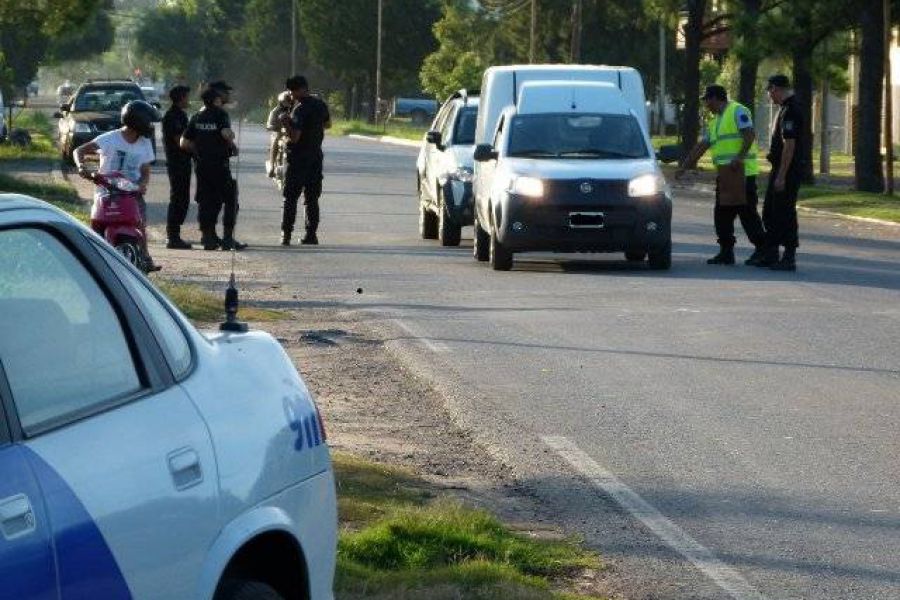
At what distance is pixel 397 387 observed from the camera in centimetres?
1198

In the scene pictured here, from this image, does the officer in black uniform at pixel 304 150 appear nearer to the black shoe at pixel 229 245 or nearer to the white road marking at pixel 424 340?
the black shoe at pixel 229 245

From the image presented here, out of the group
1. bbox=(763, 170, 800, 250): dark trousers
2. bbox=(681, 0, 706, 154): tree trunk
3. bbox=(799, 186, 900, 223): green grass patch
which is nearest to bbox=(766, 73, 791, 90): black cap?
bbox=(763, 170, 800, 250): dark trousers

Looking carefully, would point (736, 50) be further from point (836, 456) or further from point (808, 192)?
point (836, 456)

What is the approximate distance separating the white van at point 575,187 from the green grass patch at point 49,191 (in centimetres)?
884

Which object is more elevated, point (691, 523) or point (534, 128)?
point (534, 128)

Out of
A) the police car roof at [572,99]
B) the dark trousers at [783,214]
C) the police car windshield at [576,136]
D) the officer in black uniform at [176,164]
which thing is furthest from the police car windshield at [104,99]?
the dark trousers at [783,214]

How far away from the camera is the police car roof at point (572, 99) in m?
21.2

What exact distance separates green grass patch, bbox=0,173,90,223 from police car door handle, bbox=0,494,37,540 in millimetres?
24245

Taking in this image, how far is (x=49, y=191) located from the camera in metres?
31.2

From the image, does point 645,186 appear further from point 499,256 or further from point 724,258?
point 499,256

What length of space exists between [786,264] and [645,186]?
1623 millimetres

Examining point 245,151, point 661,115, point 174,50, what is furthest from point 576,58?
point 174,50

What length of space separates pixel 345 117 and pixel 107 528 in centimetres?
10924

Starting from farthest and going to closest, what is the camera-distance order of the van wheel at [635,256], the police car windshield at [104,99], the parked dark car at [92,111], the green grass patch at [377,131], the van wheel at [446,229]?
1. the green grass patch at [377,131]
2. the police car windshield at [104,99]
3. the parked dark car at [92,111]
4. the van wheel at [446,229]
5. the van wheel at [635,256]
